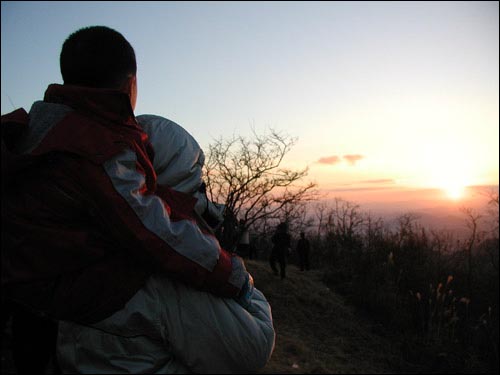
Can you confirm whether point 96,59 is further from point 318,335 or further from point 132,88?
point 318,335

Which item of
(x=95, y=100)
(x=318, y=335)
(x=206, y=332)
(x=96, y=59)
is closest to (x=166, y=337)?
(x=206, y=332)

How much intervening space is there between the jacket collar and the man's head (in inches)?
2.9

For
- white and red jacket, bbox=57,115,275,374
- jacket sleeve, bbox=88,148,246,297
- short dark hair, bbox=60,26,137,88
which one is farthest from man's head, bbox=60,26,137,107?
white and red jacket, bbox=57,115,275,374

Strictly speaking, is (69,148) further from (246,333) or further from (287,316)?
(287,316)

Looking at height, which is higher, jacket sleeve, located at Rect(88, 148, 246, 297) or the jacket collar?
the jacket collar

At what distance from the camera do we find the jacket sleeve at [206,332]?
0.95m

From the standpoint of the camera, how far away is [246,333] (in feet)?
3.26

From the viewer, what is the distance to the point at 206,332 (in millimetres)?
952

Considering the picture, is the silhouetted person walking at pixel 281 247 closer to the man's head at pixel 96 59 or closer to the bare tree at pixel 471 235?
the bare tree at pixel 471 235

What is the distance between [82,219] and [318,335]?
7.99m

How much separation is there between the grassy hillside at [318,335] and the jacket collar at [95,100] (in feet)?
17.4

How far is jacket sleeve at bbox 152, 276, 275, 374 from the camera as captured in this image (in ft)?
3.11

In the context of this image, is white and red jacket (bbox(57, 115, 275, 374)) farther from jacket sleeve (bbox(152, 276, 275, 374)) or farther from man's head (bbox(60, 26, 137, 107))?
man's head (bbox(60, 26, 137, 107))

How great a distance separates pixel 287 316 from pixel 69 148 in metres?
8.66
